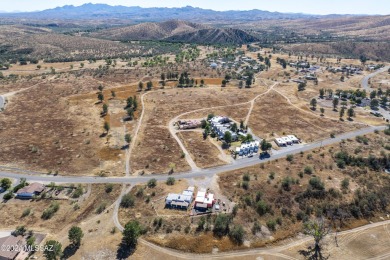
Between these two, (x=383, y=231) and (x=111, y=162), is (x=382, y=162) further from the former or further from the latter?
(x=111, y=162)

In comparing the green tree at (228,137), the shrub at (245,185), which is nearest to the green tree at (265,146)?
the green tree at (228,137)

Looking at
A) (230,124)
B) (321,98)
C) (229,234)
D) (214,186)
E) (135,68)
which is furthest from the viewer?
(135,68)

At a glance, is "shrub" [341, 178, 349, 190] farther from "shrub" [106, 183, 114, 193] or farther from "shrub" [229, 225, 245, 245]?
"shrub" [106, 183, 114, 193]

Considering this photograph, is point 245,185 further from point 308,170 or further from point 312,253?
point 312,253

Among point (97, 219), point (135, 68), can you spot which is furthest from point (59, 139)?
point (135, 68)

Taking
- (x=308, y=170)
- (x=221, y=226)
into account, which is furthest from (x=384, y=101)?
(x=221, y=226)

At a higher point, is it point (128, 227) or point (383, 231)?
point (128, 227)
